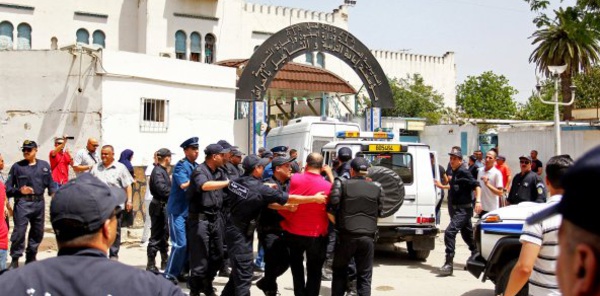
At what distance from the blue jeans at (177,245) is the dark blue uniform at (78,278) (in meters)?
5.71

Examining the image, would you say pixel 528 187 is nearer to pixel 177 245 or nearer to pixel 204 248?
pixel 204 248

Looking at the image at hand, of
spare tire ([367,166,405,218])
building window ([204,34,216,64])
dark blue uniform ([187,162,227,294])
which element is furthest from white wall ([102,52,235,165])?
building window ([204,34,216,64])

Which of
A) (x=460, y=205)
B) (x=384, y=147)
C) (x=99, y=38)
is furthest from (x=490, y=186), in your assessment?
(x=99, y=38)

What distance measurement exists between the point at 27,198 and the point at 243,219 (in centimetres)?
344

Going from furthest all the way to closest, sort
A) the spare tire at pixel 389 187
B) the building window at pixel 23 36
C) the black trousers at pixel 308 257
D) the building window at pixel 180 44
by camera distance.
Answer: the building window at pixel 180 44 < the building window at pixel 23 36 < the spare tire at pixel 389 187 < the black trousers at pixel 308 257

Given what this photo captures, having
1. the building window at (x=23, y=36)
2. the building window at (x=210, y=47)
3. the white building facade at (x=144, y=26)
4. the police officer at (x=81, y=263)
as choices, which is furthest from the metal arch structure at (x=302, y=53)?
the building window at (x=23, y=36)

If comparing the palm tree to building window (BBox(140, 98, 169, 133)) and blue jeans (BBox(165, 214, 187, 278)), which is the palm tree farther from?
blue jeans (BBox(165, 214, 187, 278))

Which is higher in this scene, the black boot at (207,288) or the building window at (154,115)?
the building window at (154,115)

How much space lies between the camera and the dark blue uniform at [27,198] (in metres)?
8.45

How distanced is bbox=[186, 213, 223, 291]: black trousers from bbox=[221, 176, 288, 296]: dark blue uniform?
0.62m

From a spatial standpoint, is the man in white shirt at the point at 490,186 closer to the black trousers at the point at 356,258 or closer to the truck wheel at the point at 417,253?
the truck wheel at the point at 417,253

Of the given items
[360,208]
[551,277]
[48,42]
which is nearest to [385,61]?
[48,42]

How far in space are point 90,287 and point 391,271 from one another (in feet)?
26.9

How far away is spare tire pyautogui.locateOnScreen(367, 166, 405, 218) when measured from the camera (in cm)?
925
